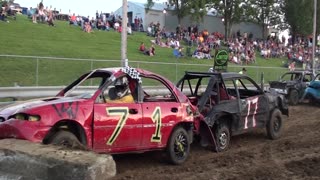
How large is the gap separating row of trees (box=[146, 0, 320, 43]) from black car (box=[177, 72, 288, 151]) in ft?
109

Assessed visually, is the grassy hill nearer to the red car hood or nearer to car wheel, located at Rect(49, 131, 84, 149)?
the red car hood

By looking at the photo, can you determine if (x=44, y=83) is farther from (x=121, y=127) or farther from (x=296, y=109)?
(x=296, y=109)

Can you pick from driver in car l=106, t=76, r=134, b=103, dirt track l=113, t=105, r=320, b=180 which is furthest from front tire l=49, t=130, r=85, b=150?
driver in car l=106, t=76, r=134, b=103

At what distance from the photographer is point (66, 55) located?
26.6 m

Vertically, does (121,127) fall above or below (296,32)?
below

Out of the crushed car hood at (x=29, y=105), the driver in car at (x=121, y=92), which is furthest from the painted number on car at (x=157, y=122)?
the crushed car hood at (x=29, y=105)

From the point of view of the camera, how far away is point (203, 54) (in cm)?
3562

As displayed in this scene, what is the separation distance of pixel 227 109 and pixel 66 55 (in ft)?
58.5

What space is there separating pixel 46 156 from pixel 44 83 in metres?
10.6

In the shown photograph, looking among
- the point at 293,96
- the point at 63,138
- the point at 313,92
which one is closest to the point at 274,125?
the point at 63,138

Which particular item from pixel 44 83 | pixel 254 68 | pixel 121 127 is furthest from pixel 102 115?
pixel 254 68

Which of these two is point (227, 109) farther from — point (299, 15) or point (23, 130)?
point (299, 15)

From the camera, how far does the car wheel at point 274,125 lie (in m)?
11.6

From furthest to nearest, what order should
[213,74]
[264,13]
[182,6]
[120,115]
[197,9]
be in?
[264,13] → [182,6] → [197,9] → [213,74] → [120,115]
